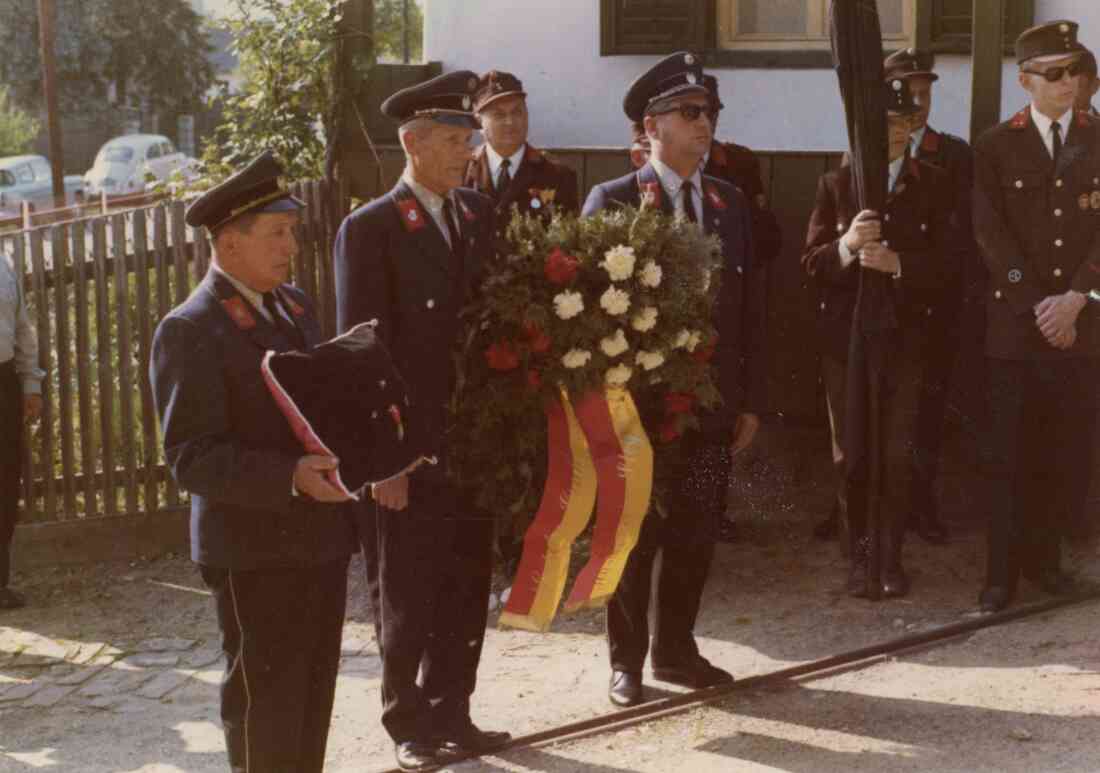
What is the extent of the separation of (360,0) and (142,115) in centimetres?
4494

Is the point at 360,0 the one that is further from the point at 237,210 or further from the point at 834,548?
the point at 237,210

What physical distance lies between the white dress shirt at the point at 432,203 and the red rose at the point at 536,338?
42 cm

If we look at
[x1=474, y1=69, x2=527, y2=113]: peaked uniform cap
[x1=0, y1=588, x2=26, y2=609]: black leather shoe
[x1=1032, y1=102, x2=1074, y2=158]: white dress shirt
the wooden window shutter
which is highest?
the wooden window shutter

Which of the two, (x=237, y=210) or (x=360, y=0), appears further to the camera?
(x=360, y=0)

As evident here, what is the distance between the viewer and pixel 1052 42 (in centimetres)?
690

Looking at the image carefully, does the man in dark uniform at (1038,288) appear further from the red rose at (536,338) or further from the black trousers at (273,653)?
the black trousers at (273,653)

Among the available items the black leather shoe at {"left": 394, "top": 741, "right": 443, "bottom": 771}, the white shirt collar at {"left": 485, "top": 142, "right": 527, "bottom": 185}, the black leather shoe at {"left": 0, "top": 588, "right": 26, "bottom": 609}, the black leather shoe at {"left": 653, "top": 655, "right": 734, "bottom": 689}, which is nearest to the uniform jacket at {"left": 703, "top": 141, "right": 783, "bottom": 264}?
the white shirt collar at {"left": 485, "top": 142, "right": 527, "bottom": 185}

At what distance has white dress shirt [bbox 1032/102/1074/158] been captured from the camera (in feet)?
23.2

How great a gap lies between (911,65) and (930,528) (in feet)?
7.24

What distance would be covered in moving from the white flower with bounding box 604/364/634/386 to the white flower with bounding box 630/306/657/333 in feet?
0.46

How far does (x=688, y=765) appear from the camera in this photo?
224 inches

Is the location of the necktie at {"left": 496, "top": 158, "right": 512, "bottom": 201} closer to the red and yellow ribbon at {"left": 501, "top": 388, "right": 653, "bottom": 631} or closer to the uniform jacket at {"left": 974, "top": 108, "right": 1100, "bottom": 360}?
the uniform jacket at {"left": 974, "top": 108, "right": 1100, "bottom": 360}

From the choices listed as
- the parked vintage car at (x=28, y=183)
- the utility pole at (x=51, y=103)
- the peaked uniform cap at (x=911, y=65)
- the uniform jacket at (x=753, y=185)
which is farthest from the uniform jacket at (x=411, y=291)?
the parked vintage car at (x=28, y=183)

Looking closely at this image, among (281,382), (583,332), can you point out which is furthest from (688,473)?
(281,382)
